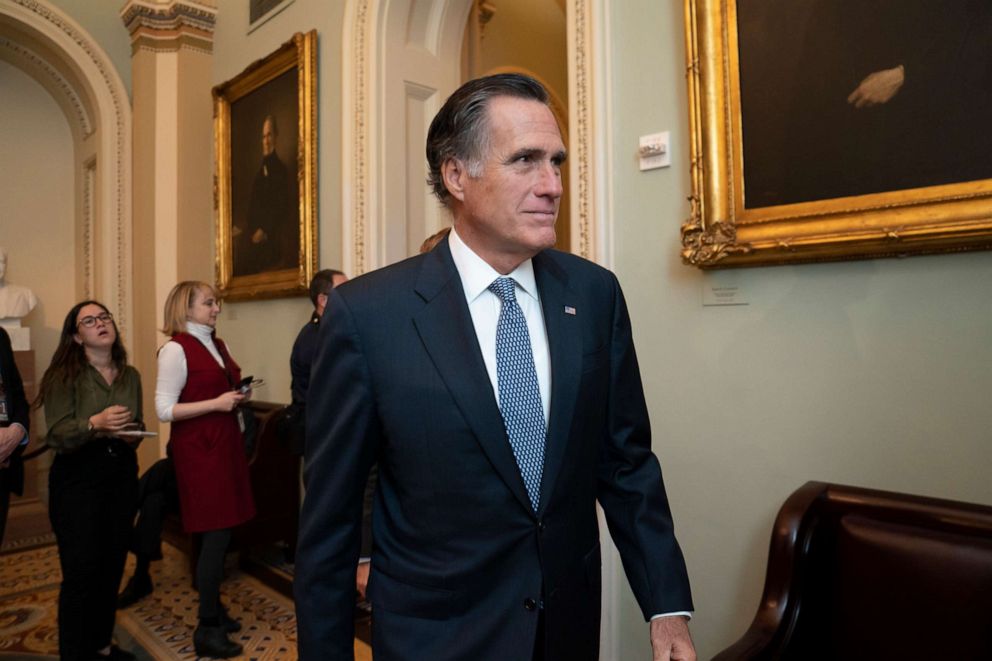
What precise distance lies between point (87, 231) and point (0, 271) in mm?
1930

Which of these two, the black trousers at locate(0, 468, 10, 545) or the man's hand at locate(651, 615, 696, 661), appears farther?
the black trousers at locate(0, 468, 10, 545)

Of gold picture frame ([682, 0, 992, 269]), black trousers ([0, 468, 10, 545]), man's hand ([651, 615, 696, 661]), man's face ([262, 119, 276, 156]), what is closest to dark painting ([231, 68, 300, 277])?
man's face ([262, 119, 276, 156])

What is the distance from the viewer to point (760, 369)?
2629mm

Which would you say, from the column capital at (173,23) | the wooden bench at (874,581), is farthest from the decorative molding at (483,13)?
the wooden bench at (874,581)

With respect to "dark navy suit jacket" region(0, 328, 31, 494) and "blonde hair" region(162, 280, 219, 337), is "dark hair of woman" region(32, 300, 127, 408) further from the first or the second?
"blonde hair" region(162, 280, 219, 337)

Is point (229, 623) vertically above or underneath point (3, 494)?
underneath

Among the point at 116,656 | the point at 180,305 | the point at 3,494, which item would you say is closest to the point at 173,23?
the point at 180,305

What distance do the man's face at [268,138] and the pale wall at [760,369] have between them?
3.49 metres

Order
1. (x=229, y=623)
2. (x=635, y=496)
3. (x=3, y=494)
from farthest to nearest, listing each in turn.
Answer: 1. (x=229, y=623)
2. (x=3, y=494)
3. (x=635, y=496)

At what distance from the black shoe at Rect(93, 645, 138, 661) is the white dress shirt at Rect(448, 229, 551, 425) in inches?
130

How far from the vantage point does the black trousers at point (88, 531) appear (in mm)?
3275

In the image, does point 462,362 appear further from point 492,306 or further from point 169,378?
point 169,378

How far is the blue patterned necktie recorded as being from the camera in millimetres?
1472

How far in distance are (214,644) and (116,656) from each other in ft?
1.60
